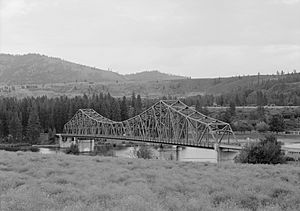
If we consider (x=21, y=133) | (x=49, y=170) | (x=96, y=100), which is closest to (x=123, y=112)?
(x=96, y=100)

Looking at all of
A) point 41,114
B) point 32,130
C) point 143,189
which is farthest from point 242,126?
point 143,189

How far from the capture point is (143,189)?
15.9 meters

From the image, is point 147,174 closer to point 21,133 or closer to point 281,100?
point 21,133

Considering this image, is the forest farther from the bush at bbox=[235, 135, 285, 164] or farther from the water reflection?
the bush at bbox=[235, 135, 285, 164]

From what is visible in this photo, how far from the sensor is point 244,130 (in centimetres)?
13650

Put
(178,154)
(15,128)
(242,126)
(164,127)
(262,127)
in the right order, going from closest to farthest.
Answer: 1. (178,154)
2. (164,127)
3. (15,128)
4. (262,127)
5. (242,126)

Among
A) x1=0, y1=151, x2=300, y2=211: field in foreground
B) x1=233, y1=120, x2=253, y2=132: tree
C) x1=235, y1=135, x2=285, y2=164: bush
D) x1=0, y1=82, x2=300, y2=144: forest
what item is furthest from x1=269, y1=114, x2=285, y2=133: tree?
x1=0, y1=151, x2=300, y2=211: field in foreground

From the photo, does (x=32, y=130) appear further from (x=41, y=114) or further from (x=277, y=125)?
(x=277, y=125)

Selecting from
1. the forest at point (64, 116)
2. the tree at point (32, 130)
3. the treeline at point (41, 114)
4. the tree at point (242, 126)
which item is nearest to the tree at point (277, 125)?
the forest at point (64, 116)

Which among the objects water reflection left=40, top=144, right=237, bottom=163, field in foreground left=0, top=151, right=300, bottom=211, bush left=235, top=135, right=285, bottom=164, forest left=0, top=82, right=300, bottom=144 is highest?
forest left=0, top=82, right=300, bottom=144

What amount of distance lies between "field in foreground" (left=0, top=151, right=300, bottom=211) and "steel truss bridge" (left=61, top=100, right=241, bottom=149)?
2136 inches

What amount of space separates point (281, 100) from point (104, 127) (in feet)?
283

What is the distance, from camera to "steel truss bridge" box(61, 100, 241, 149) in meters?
88.1

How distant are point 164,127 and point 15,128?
4357 cm
